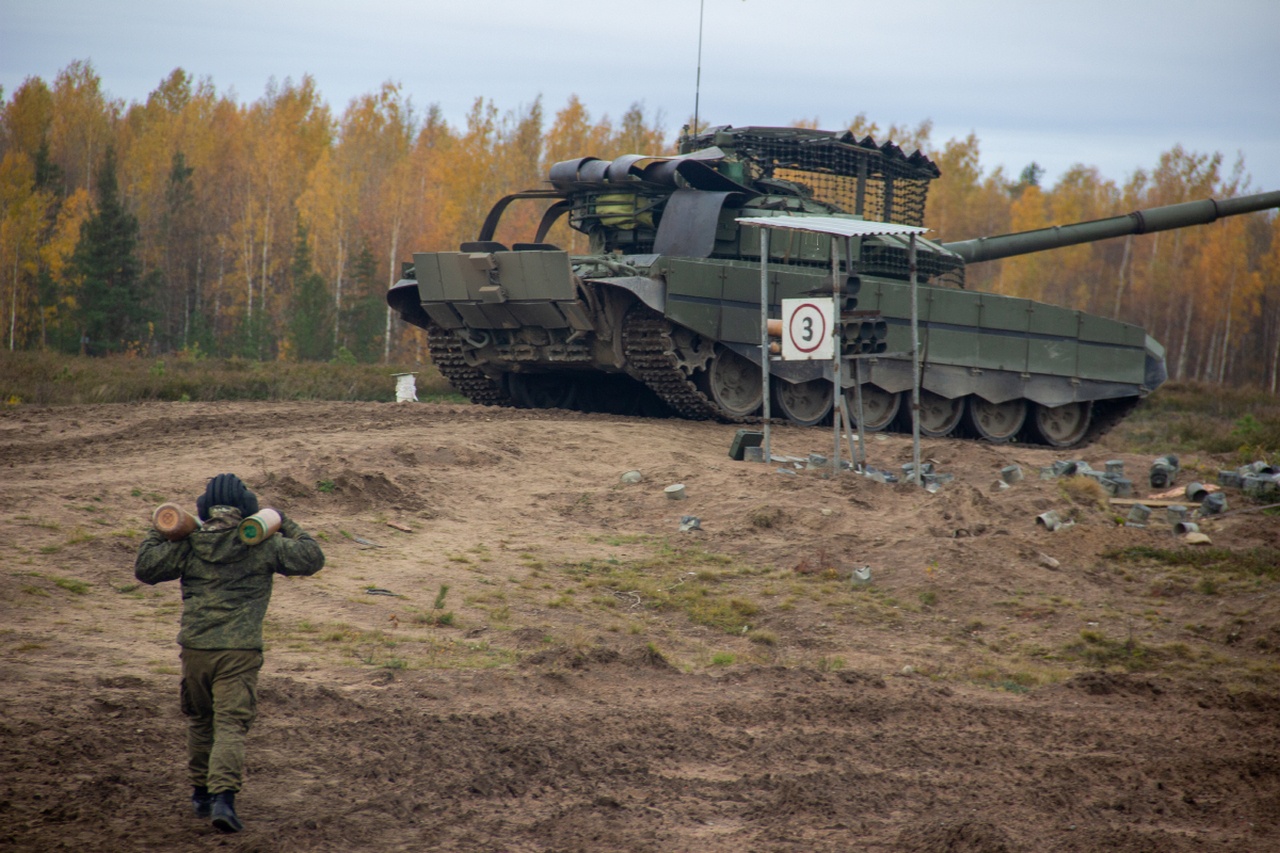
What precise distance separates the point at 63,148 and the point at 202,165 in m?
5.15

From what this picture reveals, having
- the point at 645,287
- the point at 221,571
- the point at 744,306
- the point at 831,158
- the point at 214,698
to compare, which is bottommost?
the point at 214,698

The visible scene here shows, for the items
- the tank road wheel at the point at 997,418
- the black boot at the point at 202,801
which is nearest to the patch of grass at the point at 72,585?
the black boot at the point at 202,801

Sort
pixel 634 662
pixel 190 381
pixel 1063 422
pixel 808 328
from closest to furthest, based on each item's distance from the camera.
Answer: pixel 634 662, pixel 808 328, pixel 1063 422, pixel 190 381

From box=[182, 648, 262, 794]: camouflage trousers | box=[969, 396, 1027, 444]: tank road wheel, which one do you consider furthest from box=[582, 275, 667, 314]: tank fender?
box=[182, 648, 262, 794]: camouflage trousers

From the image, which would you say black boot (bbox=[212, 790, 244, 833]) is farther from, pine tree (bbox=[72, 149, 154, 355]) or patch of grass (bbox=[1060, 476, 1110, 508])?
pine tree (bbox=[72, 149, 154, 355])

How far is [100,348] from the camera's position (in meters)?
30.4

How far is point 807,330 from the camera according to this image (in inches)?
453

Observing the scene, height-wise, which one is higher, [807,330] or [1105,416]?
[807,330]

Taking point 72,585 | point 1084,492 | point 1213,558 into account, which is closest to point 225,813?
point 72,585

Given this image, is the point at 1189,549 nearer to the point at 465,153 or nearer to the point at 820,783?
the point at 820,783

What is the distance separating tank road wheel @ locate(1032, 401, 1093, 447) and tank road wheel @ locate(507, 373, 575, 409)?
22.1ft

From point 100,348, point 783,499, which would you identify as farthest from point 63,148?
point 783,499

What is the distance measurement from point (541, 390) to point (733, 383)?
3.18m

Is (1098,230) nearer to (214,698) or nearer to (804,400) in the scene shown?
(804,400)
